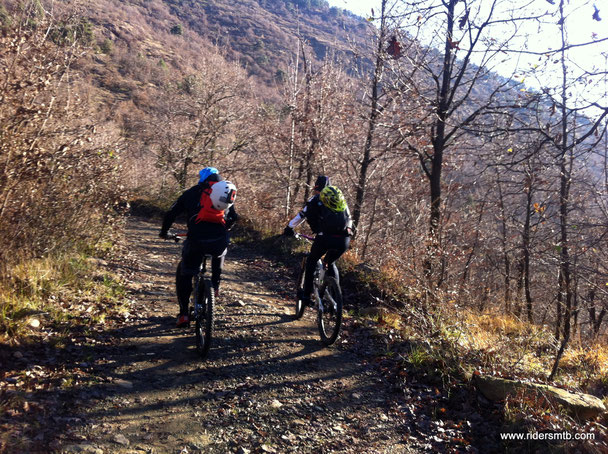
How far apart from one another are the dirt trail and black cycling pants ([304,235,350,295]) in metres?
0.99

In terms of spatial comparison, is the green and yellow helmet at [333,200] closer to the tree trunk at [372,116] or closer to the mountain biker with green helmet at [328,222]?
the mountain biker with green helmet at [328,222]

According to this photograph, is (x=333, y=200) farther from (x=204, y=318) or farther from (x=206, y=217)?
(x=204, y=318)

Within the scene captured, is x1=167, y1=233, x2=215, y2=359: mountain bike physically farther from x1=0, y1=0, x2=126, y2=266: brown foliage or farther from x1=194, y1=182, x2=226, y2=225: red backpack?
x1=0, y1=0, x2=126, y2=266: brown foliage

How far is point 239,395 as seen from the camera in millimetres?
4004

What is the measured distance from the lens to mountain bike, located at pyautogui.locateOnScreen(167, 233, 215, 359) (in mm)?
4398

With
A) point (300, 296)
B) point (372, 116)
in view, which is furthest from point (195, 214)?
point (372, 116)

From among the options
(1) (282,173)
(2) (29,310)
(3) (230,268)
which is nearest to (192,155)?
(1) (282,173)

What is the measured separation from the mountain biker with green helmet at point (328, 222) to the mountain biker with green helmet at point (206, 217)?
3.40 ft

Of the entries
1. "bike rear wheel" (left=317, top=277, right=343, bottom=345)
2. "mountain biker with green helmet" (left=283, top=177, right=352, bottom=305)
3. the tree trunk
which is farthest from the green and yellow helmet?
the tree trunk

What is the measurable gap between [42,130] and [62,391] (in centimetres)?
344

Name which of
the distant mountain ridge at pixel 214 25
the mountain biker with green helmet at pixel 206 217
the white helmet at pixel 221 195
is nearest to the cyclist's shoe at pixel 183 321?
the mountain biker with green helmet at pixel 206 217

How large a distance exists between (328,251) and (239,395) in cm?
234

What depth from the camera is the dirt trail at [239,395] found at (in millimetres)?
3283

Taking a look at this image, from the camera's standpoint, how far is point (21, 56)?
14.8ft
